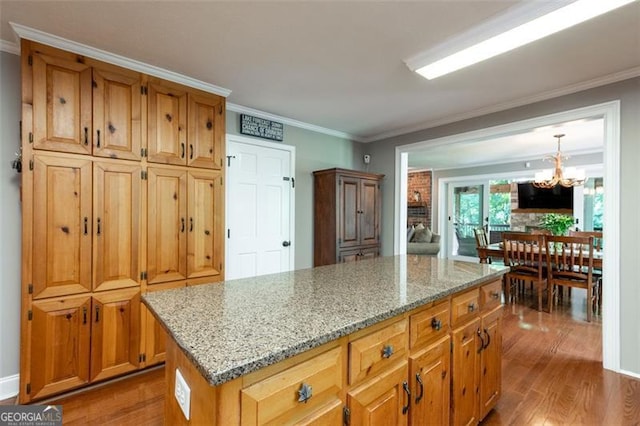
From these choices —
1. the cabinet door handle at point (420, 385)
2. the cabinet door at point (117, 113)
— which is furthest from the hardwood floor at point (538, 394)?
the cabinet door at point (117, 113)

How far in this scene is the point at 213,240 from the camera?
2.79m

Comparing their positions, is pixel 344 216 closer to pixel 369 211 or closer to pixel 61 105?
pixel 369 211

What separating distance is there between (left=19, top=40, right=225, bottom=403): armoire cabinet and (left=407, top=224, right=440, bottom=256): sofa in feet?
15.5

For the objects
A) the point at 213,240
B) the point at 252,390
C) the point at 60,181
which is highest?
the point at 60,181

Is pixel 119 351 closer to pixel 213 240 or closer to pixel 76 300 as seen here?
pixel 76 300

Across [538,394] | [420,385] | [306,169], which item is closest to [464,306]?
[420,385]

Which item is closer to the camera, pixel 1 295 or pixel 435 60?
pixel 1 295

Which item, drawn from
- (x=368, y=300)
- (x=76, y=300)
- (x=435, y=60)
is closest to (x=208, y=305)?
(x=368, y=300)

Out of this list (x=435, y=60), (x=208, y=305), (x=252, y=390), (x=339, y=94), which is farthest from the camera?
(x=339, y=94)

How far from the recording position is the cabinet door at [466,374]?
1597 mm

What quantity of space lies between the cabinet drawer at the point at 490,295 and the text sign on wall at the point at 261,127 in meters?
2.76

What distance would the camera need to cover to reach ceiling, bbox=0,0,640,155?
180 centimetres

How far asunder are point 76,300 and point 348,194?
291 centimetres

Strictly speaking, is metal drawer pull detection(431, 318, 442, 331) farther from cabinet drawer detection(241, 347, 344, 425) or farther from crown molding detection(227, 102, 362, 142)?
crown molding detection(227, 102, 362, 142)
